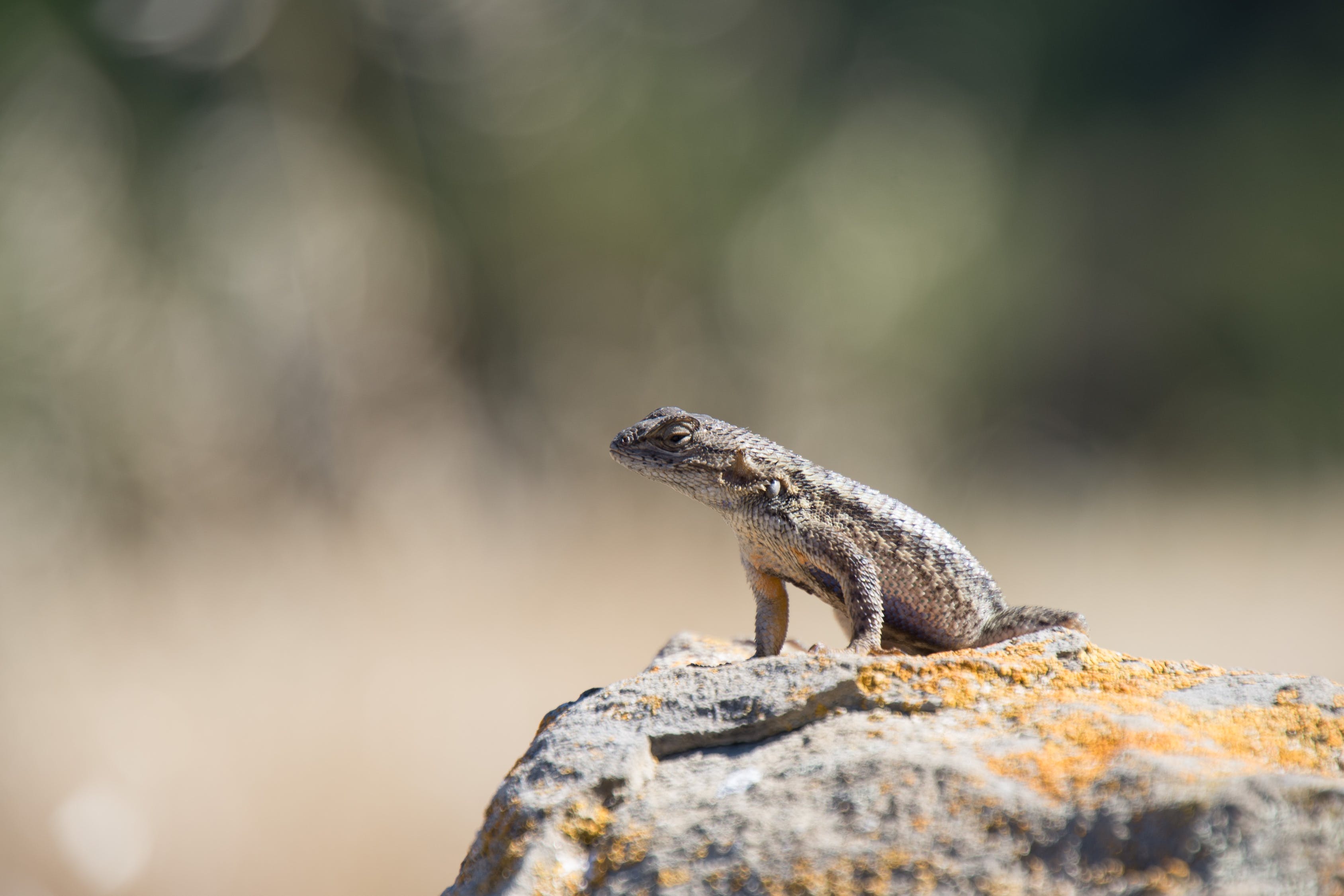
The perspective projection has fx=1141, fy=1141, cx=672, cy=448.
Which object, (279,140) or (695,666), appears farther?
(279,140)

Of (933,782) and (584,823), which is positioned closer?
(933,782)

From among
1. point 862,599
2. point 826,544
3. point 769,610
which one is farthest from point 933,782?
point 769,610

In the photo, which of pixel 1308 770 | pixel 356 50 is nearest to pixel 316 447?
pixel 356 50

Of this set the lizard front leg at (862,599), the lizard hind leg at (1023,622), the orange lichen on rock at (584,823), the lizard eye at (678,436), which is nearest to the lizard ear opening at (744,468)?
the lizard eye at (678,436)

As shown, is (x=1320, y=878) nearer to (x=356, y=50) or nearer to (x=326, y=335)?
(x=326, y=335)

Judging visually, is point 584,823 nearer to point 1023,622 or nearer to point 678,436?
point 678,436

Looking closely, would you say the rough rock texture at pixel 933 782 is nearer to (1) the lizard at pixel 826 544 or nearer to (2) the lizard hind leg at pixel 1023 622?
(2) the lizard hind leg at pixel 1023 622
